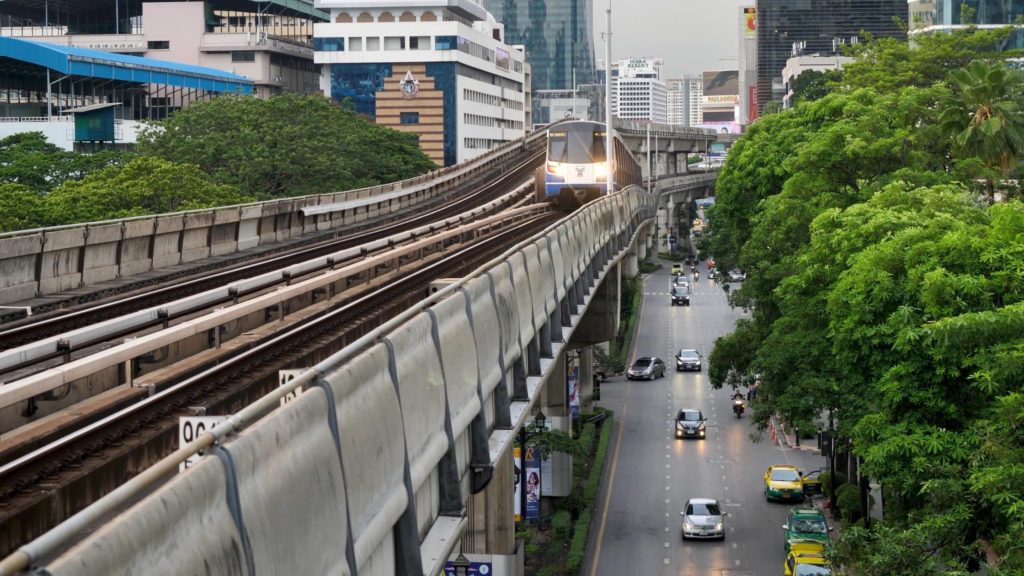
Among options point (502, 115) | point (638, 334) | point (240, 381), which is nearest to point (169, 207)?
point (240, 381)

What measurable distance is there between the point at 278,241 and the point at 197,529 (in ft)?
123

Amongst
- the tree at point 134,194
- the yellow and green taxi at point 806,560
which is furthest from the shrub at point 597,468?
the tree at point 134,194

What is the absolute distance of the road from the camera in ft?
138

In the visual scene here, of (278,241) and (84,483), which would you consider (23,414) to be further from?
(278,241)

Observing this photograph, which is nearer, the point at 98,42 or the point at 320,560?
the point at 320,560

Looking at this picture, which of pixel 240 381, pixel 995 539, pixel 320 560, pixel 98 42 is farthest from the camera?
pixel 98 42

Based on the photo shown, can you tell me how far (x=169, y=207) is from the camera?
50500 millimetres

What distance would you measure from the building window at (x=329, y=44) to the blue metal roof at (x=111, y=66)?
19.9 m

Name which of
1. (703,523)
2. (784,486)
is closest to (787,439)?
(784,486)

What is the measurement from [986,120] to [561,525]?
1835cm

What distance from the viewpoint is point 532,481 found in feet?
139

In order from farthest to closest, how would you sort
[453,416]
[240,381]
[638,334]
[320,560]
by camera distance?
[638,334] → [240,381] → [453,416] → [320,560]

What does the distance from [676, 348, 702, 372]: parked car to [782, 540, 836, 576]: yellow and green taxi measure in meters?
42.7

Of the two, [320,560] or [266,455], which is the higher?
[266,455]
